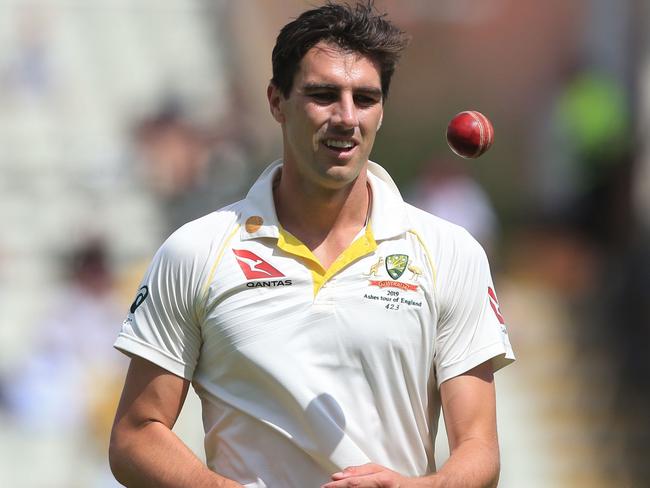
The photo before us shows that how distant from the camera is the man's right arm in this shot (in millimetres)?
3988

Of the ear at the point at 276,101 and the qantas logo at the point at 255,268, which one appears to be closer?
the qantas logo at the point at 255,268

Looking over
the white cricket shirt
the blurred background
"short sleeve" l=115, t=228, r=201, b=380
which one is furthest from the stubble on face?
the blurred background

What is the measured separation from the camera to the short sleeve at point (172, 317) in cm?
407

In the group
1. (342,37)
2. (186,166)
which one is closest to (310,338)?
(342,37)

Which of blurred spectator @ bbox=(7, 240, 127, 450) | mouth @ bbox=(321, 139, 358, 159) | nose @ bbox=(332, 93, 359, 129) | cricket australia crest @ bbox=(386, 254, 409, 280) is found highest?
nose @ bbox=(332, 93, 359, 129)

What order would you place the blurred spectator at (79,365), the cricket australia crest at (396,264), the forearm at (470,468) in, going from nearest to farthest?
the forearm at (470,468)
the cricket australia crest at (396,264)
the blurred spectator at (79,365)

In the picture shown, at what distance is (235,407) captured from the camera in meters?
4.07

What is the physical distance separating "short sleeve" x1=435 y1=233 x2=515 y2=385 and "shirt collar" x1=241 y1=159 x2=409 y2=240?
0.20 m

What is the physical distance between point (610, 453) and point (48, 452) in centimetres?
507

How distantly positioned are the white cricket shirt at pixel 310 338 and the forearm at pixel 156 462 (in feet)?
0.55

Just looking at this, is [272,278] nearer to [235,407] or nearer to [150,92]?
[235,407]

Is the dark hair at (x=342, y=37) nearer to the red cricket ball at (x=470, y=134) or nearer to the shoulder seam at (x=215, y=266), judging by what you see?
the red cricket ball at (x=470, y=134)

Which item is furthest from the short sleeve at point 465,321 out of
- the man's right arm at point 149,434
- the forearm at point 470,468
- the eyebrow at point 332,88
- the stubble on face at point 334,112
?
the man's right arm at point 149,434

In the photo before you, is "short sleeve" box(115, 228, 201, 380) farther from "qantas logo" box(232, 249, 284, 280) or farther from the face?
the face
